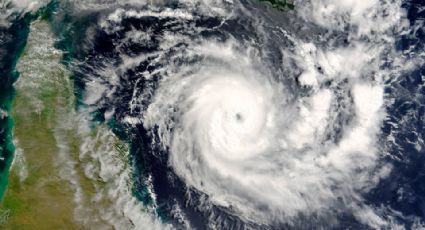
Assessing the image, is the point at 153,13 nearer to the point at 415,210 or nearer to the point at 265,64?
the point at 265,64

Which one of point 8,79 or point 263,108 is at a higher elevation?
point 263,108

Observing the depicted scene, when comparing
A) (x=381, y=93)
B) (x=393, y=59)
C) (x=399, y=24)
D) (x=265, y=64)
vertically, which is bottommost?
(x=265, y=64)

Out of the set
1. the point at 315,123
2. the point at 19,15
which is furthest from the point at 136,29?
the point at 315,123

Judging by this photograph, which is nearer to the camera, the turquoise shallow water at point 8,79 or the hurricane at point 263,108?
the turquoise shallow water at point 8,79

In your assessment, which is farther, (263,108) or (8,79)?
(263,108)

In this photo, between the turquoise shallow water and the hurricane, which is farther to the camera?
the hurricane

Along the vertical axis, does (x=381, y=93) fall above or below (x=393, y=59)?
below

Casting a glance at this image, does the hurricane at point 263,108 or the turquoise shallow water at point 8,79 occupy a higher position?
the hurricane at point 263,108

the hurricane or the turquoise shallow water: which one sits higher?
the hurricane
